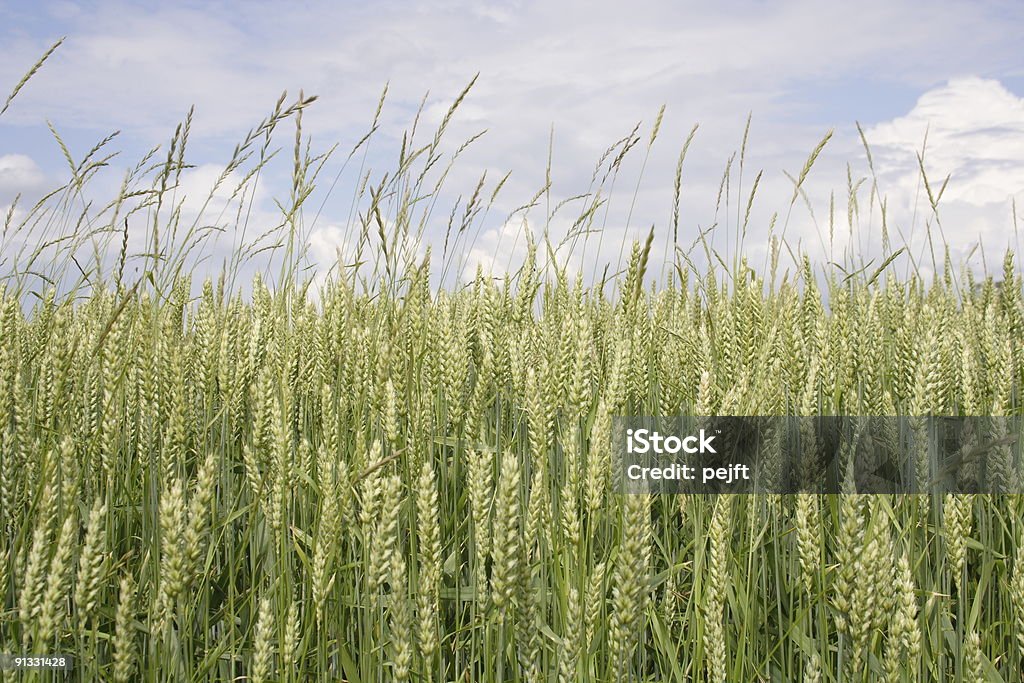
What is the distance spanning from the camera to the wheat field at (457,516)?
1107mm

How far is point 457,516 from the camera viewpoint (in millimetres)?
1845

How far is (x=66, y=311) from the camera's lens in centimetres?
161

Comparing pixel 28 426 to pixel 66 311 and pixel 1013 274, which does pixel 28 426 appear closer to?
pixel 66 311

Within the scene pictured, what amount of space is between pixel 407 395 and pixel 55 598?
594 mm

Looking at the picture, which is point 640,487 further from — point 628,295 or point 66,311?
point 66,311

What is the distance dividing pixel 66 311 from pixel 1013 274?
3.03 m

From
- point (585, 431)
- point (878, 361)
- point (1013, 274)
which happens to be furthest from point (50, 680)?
point (1013, 274)

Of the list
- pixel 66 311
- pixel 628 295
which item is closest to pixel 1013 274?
pixel 628 295

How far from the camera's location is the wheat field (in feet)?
3.63

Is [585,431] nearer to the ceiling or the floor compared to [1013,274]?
nearer to the floor

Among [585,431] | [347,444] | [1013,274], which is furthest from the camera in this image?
[1013,274]

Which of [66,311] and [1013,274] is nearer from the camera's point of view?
[66,311]

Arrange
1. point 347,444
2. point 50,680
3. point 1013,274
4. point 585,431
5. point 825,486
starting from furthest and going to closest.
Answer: point 1013,274
point 347,444
point 585,431
point 825,486
point 50,680

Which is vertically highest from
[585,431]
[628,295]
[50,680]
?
[628,295]
